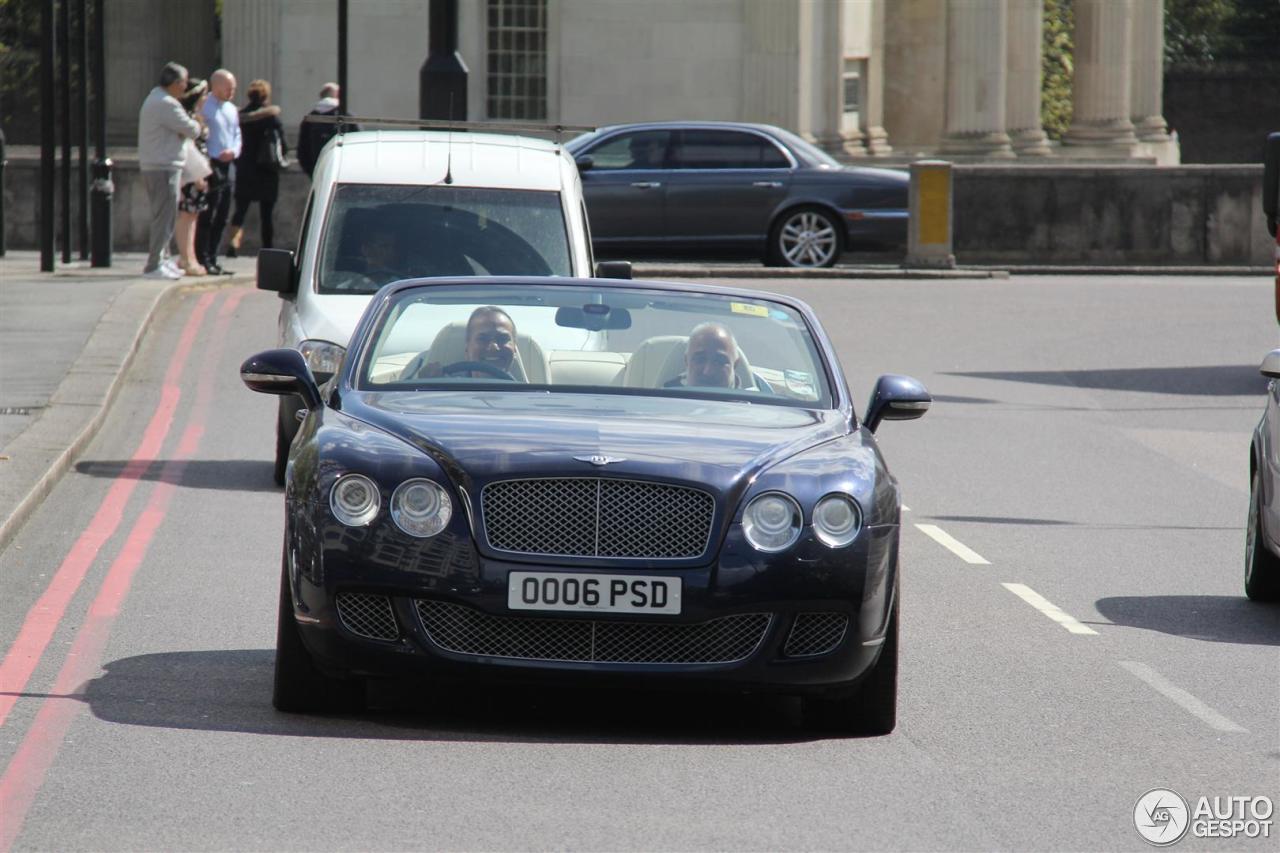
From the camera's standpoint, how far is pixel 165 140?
2322 cm

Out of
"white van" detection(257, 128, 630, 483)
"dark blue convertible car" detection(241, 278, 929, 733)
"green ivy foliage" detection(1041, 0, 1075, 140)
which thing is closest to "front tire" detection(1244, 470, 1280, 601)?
"dark blue convertible car" detection(241, 278, 929, 733)

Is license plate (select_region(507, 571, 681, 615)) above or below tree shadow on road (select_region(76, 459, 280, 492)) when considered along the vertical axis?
above

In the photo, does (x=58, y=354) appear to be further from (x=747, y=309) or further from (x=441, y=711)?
(x=441, y=711)

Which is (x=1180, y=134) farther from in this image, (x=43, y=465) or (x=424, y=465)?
(x=424, y=465)

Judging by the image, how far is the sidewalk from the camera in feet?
41.4

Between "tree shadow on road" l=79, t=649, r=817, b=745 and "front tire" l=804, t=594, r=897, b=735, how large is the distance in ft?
0.26

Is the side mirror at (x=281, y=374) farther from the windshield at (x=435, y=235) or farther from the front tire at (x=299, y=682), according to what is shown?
the windshield at (x=435, y=235)

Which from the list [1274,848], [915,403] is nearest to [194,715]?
[915,403]

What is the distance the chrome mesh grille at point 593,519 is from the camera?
6.93 meters

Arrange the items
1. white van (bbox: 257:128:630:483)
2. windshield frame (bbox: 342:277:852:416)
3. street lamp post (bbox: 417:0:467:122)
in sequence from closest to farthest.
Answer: windshield frame (bbox: 342:277:852:416), white van (bbox: 257:128:630:483), street lamp post (bbox: 417:0:467:122)

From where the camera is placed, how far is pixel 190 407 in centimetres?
1628

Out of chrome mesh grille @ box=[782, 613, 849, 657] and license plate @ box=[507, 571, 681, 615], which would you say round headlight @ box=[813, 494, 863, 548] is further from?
license plate @ box=[507, 571, 681, 615]

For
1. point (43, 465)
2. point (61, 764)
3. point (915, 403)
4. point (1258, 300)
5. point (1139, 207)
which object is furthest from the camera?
point (1139, 207)

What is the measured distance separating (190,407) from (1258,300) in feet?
47.5
